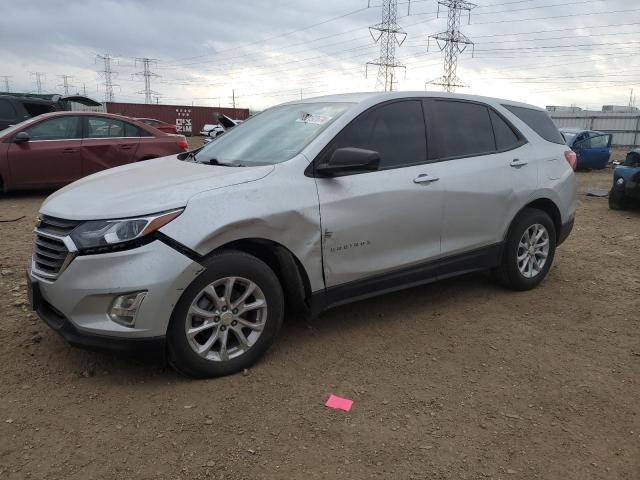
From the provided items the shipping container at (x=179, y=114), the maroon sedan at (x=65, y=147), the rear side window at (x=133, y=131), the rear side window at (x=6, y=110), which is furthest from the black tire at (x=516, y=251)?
the shipping container at (x=179, y=114)

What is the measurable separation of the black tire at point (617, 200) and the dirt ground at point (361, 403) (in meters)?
6.64

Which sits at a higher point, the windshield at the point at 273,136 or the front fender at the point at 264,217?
the windshield at the point at 273,136

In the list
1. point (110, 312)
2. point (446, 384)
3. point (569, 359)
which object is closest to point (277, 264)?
point (110, 312)

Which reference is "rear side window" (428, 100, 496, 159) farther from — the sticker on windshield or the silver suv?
the sticker on windshield

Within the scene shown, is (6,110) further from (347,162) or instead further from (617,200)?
(617,200)

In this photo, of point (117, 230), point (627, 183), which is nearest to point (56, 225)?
point (117, 230)

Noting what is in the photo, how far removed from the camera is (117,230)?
2832 mm

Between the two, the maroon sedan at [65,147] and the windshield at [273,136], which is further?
the maroon sedan at [65,147]

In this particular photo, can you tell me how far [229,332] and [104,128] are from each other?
7.06 meters

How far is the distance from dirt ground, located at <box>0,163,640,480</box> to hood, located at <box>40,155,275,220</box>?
0.99 metres

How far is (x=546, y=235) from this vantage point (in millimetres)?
4938

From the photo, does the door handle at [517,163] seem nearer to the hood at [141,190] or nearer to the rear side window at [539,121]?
the rear side window at [539,121]

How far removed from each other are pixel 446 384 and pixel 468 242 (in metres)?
1.45

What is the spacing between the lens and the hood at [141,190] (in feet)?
9.56
